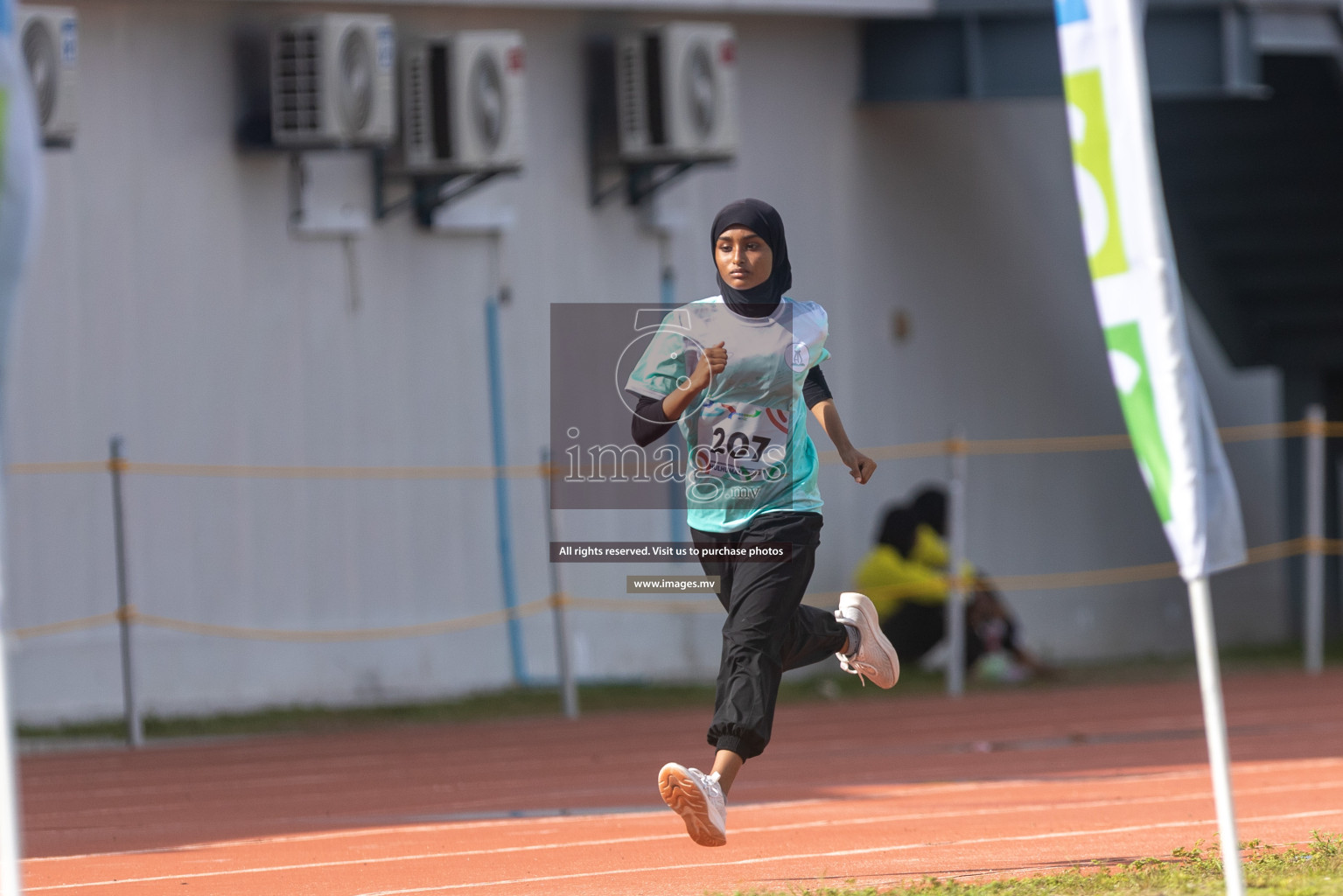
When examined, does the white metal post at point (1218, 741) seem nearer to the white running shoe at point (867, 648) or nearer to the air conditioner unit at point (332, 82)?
the white running shoe at point (867, 648)

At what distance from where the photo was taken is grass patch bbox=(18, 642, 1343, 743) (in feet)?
36.4

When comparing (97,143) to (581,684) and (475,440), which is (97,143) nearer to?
(475,440)

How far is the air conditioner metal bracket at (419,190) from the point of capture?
42.2 feet

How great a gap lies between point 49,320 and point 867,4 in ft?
20.3

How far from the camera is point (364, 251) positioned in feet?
42.2

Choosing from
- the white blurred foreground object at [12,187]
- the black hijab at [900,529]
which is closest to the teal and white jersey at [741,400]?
the white blurred foreground object at [12,187]

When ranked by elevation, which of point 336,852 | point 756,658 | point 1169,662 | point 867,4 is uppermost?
point 867,4

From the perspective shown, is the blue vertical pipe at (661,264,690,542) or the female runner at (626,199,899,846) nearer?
the female runner at (626,199,899,846)

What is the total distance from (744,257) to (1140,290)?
4.63ft

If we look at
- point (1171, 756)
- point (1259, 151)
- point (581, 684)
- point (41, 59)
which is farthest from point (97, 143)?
point (1259, 151)

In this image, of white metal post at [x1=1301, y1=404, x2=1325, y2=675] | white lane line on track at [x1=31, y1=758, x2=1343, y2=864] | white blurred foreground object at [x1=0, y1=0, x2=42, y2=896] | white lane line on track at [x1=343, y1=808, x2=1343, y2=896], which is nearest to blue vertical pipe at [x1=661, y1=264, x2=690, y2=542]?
white metal post at [x1=1301, y1=404, x2=1325, y2=675]

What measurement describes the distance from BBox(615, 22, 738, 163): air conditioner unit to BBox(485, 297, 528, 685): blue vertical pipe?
1.45 m

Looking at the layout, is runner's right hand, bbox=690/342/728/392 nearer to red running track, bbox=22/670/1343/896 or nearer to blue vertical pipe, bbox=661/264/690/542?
red running track, bbox=22/670/1343/896

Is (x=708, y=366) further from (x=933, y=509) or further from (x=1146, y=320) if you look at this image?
(x=933, y=509)
